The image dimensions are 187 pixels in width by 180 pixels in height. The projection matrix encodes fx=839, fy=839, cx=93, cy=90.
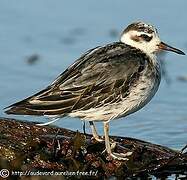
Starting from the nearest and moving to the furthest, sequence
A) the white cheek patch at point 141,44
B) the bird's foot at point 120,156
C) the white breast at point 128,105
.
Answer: the bird's foot at point 120,156 → the white breast at point 128,105 → the white cheek patch at point 141,44

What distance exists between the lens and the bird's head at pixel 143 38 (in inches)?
371

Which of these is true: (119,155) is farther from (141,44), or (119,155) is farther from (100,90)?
(141,44)

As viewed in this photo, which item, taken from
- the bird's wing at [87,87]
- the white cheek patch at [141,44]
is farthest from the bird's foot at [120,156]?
the white cheek patch at [141,44]

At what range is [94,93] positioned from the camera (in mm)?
8617

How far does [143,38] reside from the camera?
372 inches

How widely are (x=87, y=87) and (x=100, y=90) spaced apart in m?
0.15

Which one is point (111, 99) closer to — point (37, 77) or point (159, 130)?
point (159, 130)

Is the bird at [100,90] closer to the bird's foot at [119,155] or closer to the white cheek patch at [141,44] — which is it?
the bird's foot at [119,155]

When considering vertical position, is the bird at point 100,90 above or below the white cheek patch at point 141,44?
below

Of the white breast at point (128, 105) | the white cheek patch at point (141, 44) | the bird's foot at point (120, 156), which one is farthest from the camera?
the white cheek patch at point (141, 44)

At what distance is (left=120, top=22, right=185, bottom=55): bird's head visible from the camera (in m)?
9.41

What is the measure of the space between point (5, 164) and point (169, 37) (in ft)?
21.8

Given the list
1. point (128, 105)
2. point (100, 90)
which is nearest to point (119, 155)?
point (128, 105)

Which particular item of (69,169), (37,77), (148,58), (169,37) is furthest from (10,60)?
(69,169)
